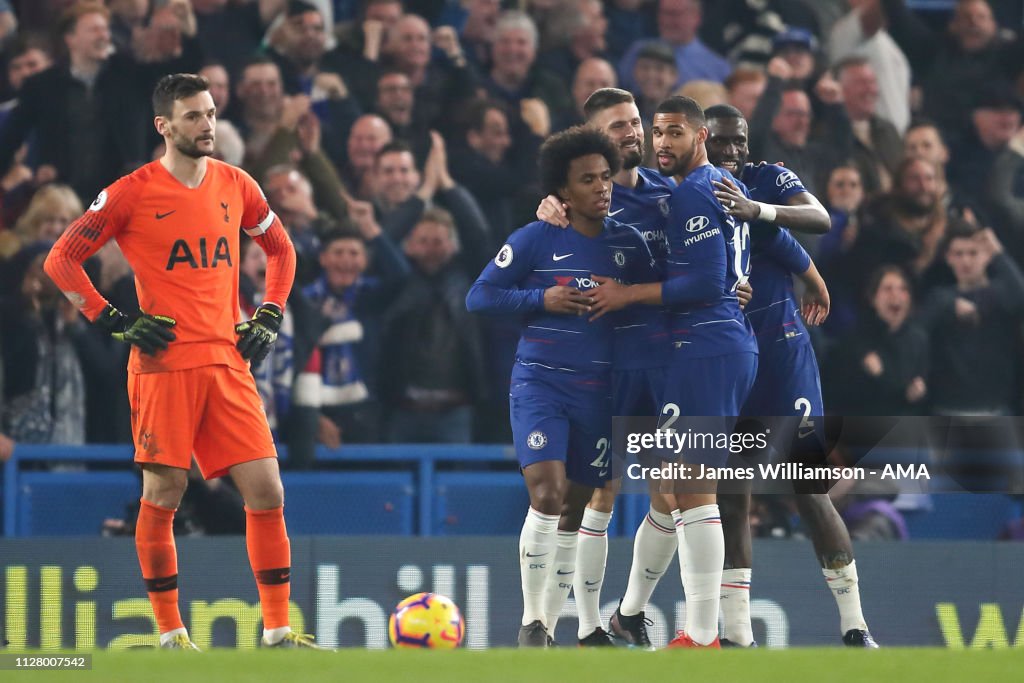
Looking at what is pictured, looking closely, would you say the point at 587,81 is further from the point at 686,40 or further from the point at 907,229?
the point at 907,229

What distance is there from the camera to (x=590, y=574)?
25.3 ft

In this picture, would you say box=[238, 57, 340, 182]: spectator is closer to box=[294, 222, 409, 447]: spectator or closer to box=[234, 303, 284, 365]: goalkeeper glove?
box=[294, 222, 409, 447]: spectator

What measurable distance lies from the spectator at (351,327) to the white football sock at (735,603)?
3.43 meters

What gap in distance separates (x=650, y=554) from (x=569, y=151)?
1.97 metres

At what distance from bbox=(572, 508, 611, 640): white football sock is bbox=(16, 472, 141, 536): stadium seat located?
339 centimetres

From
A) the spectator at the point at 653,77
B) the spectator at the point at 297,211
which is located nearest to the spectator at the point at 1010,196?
the spectator at the point at 653,77

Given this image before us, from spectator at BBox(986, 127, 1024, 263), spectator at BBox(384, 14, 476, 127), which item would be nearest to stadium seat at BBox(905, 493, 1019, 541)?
spectator at BBox(986, 127, 1024, 263)

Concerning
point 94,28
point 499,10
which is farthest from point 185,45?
point 499,10

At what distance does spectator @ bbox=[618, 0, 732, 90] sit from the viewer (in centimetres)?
1184

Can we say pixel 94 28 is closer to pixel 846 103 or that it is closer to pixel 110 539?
pixel 110 539

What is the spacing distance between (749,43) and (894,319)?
2607mm

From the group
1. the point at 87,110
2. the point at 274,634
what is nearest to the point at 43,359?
the point at 87,110

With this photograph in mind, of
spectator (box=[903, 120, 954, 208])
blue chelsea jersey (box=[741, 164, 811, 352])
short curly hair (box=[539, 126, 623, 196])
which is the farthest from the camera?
spectator (box=[903, 120, 954, 208])

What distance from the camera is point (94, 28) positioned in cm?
1054
